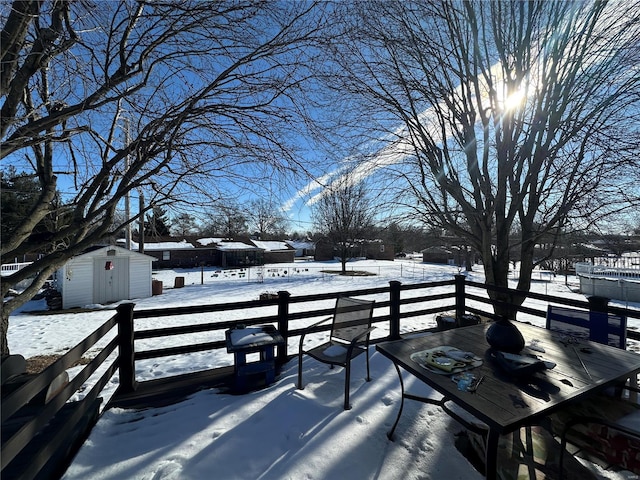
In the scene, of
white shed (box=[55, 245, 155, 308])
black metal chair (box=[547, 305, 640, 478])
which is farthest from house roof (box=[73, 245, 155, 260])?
black metal chair (box=[547, 305, 640, 478])

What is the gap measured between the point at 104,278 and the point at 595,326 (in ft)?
60.4

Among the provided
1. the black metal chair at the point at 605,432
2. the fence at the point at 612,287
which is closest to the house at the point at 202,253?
Result: the fence at the point at 612,287

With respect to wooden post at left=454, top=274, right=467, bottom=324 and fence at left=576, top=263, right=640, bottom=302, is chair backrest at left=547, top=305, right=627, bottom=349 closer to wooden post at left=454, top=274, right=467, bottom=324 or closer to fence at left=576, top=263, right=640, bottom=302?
wooden post at left=454, top=274, right=467, bottom=324

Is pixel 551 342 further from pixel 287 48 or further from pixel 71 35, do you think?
pixel 71 35

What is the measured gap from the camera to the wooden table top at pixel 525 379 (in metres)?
1.69

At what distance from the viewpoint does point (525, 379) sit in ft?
6.72

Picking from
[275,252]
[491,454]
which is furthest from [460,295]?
[275,252]

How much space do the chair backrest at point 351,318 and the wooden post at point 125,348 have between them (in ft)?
8.13

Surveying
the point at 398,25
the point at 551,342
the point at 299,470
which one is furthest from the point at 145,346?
the point at 398,25

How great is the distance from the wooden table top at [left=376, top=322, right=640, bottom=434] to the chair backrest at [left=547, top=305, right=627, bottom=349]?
2.23 feet

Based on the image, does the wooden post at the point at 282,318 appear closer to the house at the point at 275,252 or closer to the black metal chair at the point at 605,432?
the black metal chair at the point at 605,432

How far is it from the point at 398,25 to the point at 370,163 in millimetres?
2414

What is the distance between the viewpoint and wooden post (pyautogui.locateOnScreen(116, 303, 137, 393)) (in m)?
3.29

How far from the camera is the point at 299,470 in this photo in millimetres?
2086
